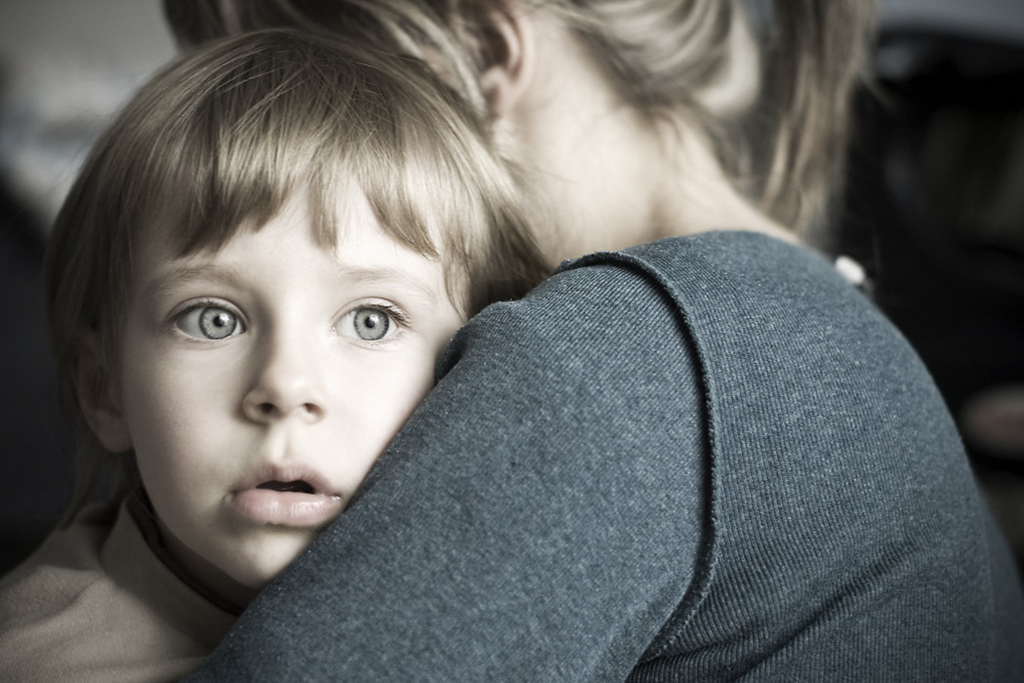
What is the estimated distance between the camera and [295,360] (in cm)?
66

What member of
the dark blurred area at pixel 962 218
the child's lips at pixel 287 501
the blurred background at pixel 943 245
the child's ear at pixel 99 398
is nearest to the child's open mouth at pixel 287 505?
the child's lips at pixel 287 501

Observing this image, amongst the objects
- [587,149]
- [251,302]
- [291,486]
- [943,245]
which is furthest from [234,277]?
[943,245]

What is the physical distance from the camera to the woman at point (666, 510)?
0.52m

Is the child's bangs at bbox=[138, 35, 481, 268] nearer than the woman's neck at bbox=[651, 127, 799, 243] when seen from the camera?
Yes

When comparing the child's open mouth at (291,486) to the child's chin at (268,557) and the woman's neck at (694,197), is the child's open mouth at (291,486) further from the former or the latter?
the woman's neck at (694,197)

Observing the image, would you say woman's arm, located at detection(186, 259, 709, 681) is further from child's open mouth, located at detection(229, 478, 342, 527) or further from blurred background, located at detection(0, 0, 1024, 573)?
blurred background, located at detection(0, 0, 1024, 573)

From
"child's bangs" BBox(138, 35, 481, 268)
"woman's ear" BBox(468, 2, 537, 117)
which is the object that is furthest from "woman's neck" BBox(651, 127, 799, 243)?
"child's bangs" BBox(138, 35, 481, 268)

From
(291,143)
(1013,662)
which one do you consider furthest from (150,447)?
(1013,662)

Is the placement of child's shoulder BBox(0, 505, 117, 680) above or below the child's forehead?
below

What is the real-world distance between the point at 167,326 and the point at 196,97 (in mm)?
183

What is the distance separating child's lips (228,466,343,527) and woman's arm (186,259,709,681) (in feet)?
0.27

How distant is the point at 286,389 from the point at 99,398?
31cm

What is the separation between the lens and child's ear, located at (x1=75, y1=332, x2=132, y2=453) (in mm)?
846

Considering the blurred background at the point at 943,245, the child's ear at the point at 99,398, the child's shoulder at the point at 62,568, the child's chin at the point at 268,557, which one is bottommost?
the blurred background at the point at 943,245
